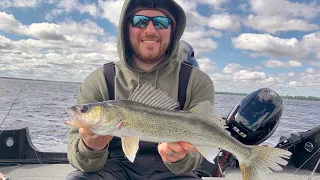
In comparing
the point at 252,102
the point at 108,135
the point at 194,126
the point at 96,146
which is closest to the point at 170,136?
the point at 194,126

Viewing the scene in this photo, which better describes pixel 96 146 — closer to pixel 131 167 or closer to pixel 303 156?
pixel 131 167

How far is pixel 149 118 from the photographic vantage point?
2.75 meters

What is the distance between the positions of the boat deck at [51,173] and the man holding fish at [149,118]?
2.13m

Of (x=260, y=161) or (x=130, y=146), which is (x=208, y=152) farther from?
(x=130, y=146)

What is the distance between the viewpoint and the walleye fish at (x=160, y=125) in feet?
8.75

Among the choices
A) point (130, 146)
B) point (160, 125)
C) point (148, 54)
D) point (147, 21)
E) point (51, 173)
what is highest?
point (147, 21)

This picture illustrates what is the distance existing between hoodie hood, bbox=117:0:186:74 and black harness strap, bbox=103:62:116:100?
6.1 inches

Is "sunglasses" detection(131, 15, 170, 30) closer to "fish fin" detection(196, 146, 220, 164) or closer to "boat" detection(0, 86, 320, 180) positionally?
"fish fin" detection(196, 146, 220, 164)

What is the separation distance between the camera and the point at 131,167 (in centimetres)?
345

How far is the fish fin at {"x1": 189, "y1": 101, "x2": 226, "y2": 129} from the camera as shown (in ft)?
9.79

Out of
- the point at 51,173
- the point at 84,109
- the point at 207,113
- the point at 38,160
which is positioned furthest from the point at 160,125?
the point at 38,160

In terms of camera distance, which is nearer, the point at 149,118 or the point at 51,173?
the point at 149,118

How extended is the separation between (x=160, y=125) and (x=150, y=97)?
294mm

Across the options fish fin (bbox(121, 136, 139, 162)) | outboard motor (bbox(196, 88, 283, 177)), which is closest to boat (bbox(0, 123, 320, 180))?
outboard motor (bbox(196, 88, 283, 177))
